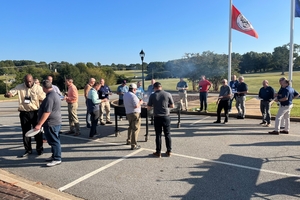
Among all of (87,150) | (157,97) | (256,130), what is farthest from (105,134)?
(256,130)

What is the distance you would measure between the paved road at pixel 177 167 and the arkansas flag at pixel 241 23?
19.3 feet

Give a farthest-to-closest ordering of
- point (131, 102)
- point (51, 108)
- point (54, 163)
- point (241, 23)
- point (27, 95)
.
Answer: point (241, 23), point (131, 102), point (27, 95), point (54, 163), point (51, 108)

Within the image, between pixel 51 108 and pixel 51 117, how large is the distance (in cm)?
22

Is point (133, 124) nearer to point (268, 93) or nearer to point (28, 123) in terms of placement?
point (28, 123)

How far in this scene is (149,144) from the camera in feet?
21.0

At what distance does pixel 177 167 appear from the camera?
4.74m

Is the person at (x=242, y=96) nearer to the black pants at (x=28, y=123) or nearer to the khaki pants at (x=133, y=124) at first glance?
the khaki pants at (x=133, y=124)

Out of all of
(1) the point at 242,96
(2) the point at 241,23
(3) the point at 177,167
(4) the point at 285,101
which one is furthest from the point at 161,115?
(2) the point at 241,23

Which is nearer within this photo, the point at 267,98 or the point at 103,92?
the point at 267,98

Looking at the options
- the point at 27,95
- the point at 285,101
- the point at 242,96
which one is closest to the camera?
the point at 27,95

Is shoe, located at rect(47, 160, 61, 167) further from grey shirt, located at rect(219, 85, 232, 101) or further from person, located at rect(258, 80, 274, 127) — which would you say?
person, located at rect(258, 80, 274, 127)

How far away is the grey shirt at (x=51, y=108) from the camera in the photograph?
15.3 feet

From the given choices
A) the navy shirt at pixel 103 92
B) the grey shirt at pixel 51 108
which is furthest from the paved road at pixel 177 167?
the navy shirt at pixel 103 92

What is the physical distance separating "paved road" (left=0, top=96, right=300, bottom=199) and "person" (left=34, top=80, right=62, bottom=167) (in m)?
0.36
